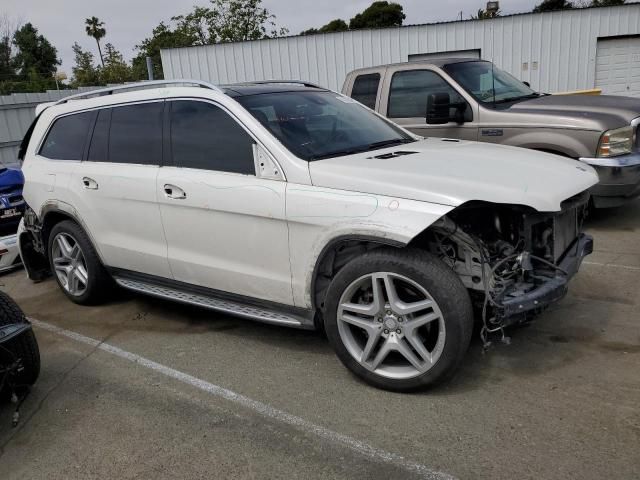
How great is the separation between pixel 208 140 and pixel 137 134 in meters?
0.81

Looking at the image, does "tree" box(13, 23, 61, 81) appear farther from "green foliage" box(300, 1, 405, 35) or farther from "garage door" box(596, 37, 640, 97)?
"garage door" box(596, 37, 640, 97)

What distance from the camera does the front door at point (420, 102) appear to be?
6.61m

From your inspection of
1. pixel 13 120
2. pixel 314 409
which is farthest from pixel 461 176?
pixel 13 120

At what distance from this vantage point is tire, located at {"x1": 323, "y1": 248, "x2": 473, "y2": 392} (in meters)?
2.99

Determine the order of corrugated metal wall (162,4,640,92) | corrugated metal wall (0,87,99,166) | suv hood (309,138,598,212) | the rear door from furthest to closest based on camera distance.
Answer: corrugated metal wall (162,4,640,92) < corrugated metal wall (0,87,99,166) < the rear door < suv hood (309,138,598,212)

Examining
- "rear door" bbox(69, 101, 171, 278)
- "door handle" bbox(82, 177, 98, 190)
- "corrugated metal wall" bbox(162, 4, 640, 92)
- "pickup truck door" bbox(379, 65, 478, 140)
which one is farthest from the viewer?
"corrugated metal wall" bbox(162, 4, 640, 92)

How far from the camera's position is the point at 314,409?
3201 millimetres

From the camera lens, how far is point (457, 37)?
16219 mm

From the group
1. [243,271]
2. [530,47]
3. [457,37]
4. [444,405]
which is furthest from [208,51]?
[444,405]

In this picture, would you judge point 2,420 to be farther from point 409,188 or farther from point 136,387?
point 409,188

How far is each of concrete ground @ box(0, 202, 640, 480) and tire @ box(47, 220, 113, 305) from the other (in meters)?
0.60

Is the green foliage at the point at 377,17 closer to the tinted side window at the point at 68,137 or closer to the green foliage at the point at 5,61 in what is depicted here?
the green foliage at the point at 5,61

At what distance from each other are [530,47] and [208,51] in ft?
31.5

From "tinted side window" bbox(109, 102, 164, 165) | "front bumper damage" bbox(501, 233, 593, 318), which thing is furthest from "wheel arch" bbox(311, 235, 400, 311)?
"tinted side window" bbox(109, 102, 164, 165)
